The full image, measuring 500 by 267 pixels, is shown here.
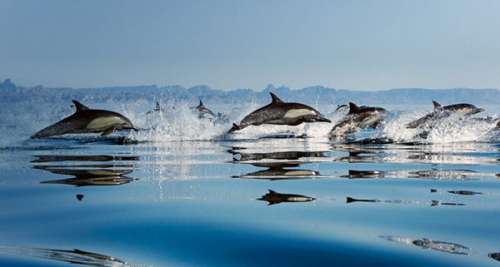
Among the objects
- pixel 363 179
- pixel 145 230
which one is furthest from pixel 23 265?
pixel 363 179

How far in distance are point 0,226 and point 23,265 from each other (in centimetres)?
152

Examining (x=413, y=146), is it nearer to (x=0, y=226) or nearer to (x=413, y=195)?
(x=413, y=195)

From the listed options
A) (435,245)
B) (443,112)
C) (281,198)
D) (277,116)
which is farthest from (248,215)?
(443,112)

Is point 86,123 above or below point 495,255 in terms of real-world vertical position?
above

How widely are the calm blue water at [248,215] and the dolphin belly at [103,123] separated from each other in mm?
8067

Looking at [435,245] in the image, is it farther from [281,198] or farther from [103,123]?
[103,123]

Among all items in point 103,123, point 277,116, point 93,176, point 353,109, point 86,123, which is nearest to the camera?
point 93,176

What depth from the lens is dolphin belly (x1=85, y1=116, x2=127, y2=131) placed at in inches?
714

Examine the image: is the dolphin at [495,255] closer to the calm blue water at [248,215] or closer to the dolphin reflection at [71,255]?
the calm blue water at [248,215]

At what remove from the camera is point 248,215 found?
5203 millimetres

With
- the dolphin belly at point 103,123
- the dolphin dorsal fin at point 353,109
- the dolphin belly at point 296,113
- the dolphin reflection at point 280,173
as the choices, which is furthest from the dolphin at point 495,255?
the dolphin dorsal fin at point 353,109

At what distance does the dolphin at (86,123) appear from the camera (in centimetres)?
1789

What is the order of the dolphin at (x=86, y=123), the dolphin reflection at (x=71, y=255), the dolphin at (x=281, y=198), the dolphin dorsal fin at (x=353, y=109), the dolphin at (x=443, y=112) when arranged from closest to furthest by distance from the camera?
1. the dolphin reflection at (x=71, y=255)
2. the dolphin at (x=281, y=198)
3. the dolphin at (x=86, y=123)
4. the dolphin at (x=443, y=112)
5. the dolphin dorsal fin at (x=353, y=109)

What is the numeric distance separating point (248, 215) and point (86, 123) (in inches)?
535
